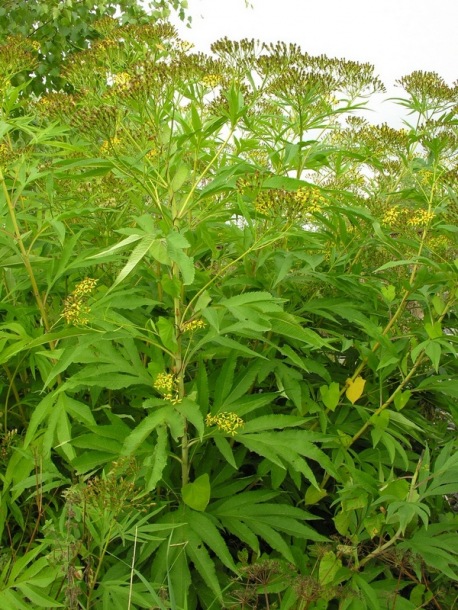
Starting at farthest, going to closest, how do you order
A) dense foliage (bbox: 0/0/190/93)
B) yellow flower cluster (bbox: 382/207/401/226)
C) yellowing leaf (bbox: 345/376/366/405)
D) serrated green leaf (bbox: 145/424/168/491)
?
dense foliage (bbox: 0/0/190/93), yellow flower cluster (bbox: 382/207/401/226), yellowing leaf (bbox: 345/376/366/405), serrated green leaf (bbox: 145/424/168/491)

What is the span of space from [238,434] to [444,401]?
128cm

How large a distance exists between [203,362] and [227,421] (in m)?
0.33

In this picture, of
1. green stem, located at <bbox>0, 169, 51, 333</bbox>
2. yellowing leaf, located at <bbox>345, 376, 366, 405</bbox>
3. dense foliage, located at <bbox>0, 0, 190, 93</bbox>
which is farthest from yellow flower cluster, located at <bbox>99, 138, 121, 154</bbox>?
dense foliage, located at <bbox>0, 0, 190, 93</bbox>

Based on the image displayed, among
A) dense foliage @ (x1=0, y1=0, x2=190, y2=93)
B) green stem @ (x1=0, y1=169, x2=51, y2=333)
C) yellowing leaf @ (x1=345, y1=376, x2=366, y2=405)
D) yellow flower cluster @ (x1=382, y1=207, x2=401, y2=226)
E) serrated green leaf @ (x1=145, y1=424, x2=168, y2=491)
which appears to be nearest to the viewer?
serrated green leaf @ (x1=145, y1=424, x2=168, y2=491)

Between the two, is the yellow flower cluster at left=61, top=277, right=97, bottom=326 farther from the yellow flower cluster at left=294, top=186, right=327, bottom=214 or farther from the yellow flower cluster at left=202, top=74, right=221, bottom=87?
the yellow flower cluster at left=202, top=74, right=221, bottom=87

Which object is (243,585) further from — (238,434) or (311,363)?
(311,363)

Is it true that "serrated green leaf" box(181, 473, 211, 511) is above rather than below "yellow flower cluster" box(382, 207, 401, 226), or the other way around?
below

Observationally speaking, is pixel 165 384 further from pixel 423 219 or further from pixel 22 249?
pixel 423 219

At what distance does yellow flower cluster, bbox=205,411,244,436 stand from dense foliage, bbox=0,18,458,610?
1 centimetres

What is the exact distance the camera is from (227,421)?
8.12 feet

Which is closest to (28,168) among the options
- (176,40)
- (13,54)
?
(13,54)

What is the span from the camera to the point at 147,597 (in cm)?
241

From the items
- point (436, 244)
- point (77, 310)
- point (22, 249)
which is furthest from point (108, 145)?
point (436, 244)

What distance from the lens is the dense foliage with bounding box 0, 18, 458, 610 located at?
238cm
